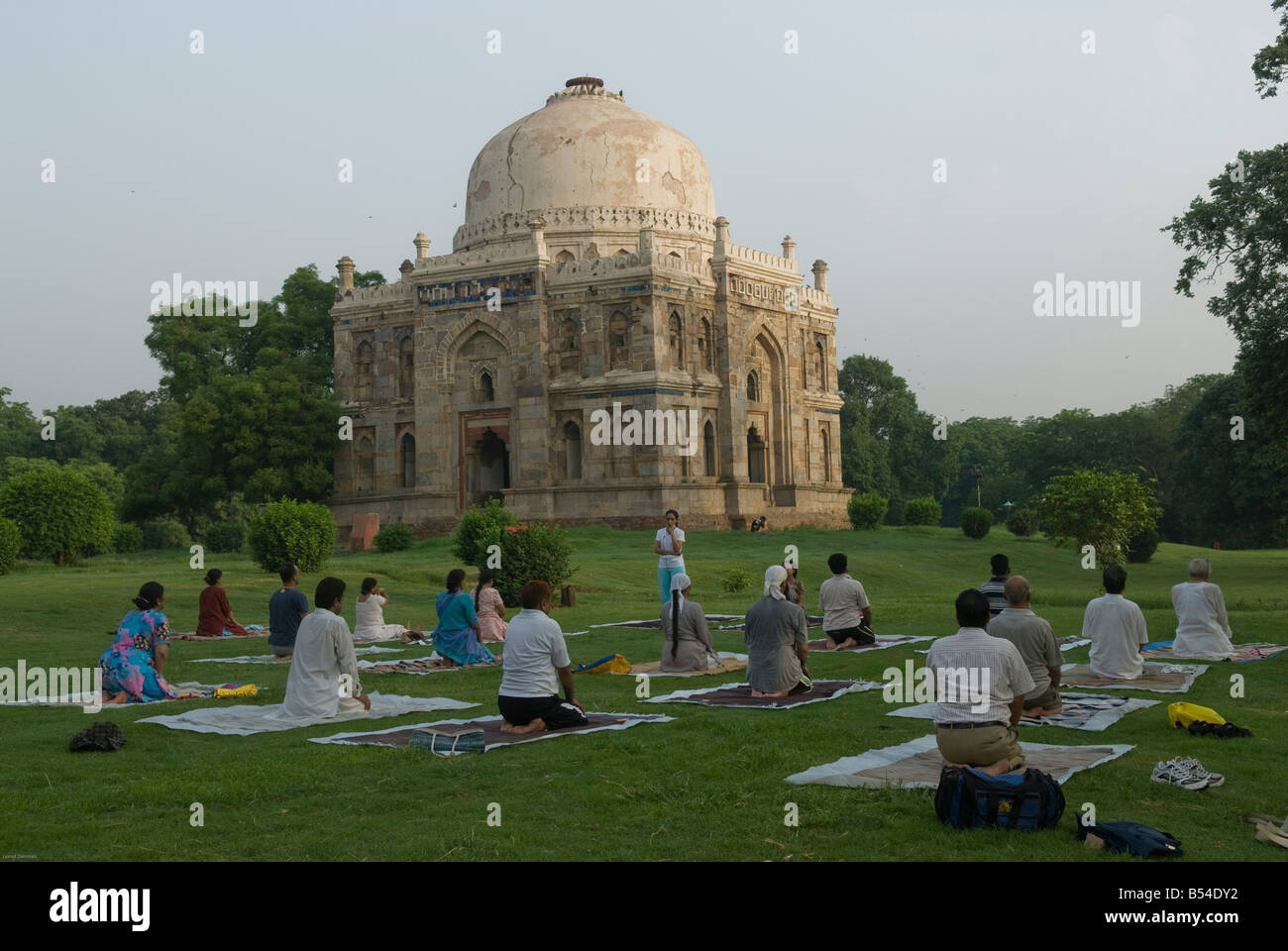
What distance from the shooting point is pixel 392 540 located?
36281 mm

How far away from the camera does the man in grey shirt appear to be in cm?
1191

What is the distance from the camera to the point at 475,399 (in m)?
42.5

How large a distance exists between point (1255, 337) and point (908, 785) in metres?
15.9

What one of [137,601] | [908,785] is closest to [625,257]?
[137,601]

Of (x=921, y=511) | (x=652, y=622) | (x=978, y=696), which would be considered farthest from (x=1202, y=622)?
(x=921, y=511)

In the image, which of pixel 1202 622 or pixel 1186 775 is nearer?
pixel 1186 775

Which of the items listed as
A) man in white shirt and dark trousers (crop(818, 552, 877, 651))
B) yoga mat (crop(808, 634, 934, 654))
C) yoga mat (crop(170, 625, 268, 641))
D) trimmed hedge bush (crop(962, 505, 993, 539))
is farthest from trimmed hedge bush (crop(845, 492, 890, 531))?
yoga mat (crop(170, 625, 268, 641))

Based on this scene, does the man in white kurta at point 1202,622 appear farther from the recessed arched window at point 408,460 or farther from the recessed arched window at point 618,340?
the recessed arched window at point 408,460

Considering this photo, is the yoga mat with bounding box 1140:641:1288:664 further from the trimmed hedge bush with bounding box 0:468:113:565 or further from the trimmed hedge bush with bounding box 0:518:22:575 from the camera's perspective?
the trimmed hedge bush with bounding box 0:468:113:565

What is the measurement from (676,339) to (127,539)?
Result: 64.4ft

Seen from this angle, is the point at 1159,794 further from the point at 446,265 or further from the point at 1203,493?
the point at 1203,493

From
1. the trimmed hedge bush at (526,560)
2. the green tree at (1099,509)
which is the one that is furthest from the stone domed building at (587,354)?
the trimmed hedge bush at (526,560)

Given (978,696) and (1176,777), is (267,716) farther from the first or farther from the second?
(1176,777)

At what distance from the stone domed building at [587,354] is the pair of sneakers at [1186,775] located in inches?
1190
